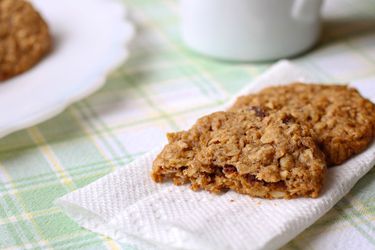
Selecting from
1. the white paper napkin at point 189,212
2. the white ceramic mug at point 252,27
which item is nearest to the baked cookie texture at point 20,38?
the white ceramic mug at point 252,27

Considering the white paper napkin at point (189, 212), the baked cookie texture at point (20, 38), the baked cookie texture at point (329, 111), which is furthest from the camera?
the baked cookie texture at point (20, 38)

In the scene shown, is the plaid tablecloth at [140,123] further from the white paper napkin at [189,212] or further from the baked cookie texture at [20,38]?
the baked cookie texture at [20,38]

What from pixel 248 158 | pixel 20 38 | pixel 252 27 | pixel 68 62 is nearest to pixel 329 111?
pixel 248 158

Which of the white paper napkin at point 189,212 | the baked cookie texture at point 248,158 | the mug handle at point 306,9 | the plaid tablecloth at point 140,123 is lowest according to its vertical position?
the plaid tablecloth at point 140,123

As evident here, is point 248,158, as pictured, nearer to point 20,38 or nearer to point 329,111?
point 329,111

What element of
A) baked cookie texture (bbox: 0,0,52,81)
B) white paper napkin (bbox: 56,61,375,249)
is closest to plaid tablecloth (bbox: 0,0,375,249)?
white paper napkin (bbox: 56,61,375,249)

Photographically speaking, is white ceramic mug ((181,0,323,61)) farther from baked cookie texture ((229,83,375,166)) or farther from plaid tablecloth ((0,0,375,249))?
baked cookie texture ((229,83,375,166))
